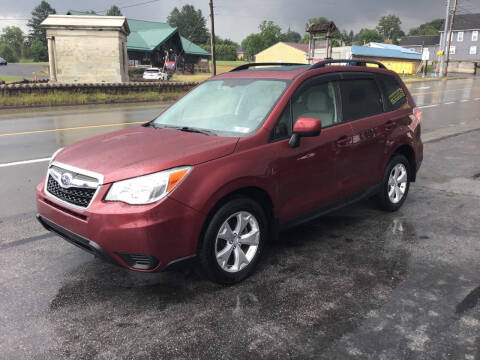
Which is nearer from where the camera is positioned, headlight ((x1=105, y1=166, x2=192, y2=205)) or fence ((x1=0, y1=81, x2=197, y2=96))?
headlight ((x1=105, y1=166, x2=192, y2=205))

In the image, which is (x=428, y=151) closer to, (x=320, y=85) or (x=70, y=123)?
(x=320, y=85)

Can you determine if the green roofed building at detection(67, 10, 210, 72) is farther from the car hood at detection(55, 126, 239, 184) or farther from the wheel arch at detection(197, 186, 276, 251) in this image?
the wheel arch at detection(197, 186, 276, 251)

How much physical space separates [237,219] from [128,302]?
3.53 ft

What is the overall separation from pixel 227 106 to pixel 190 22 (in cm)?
16971

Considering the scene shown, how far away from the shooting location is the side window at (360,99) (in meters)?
4.77

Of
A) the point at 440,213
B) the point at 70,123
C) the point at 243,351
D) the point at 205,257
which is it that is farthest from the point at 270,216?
the point at 70,123

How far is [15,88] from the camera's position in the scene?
778 inches

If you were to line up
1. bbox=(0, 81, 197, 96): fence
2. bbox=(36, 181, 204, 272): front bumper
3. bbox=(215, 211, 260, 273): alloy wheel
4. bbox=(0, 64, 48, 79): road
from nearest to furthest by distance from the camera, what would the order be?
bbox=(36, 181, 204, 272): front bumper, bbox=(215, 211, 260, 273): alloy wheel, bbox=(0, 81, 197, 96): fence, bbox=(0, 64, 48, 79): road

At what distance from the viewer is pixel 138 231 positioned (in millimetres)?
3084

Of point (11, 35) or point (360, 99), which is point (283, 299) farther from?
point (11, 35)

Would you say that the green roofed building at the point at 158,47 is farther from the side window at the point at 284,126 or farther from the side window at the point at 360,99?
the side window at the point at 284,126

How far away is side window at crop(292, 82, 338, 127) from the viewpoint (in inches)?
165

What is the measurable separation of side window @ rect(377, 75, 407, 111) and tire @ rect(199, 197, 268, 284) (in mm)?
2583

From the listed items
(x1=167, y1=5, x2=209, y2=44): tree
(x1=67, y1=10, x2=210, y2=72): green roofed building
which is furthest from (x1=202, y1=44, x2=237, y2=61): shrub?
(x1=67, y1=10, x2=210, y2=72): green roofed building
